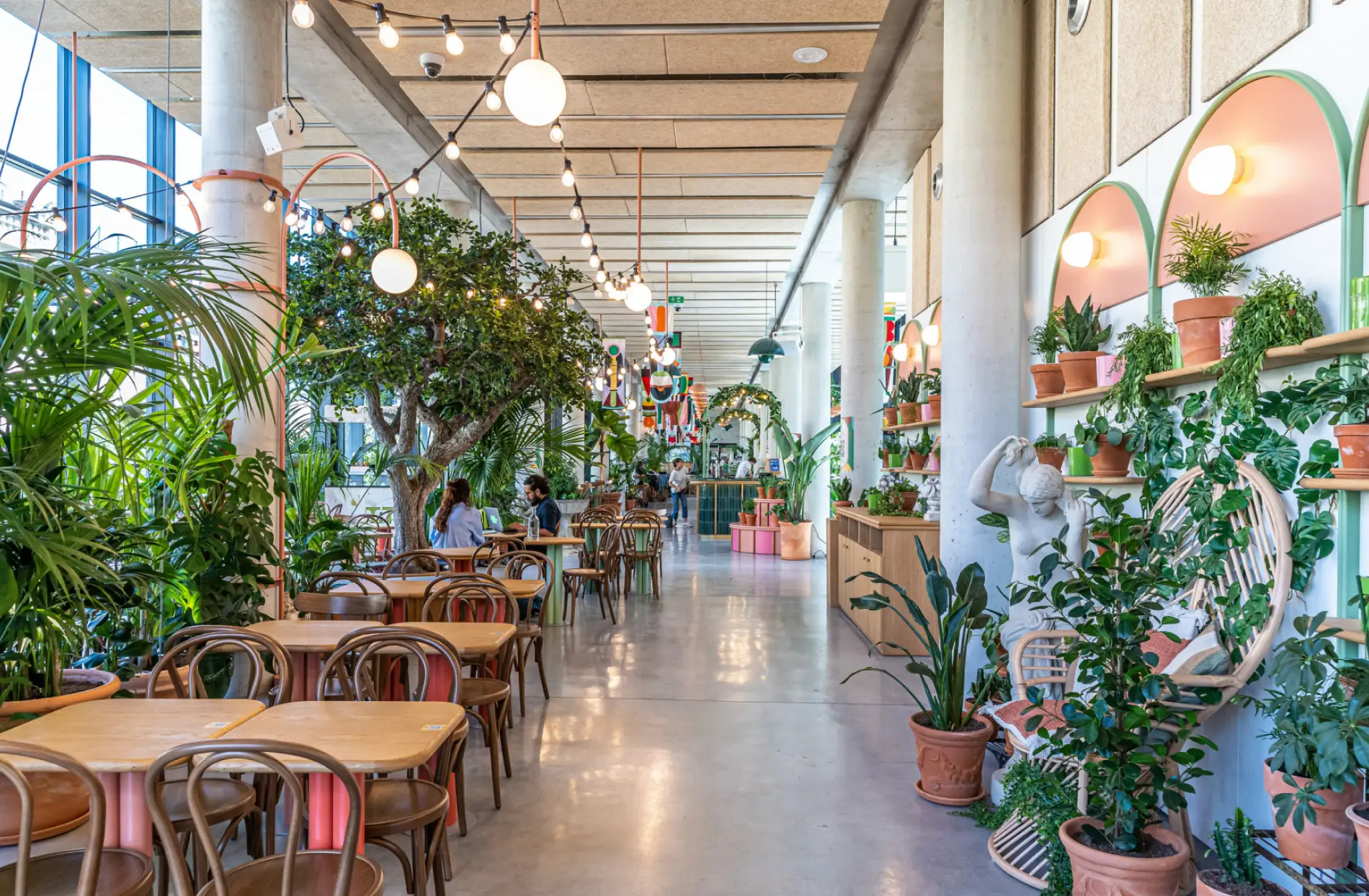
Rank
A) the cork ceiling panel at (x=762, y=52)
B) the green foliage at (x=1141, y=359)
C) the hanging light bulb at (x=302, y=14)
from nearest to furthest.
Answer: the green foliage at (x=1141, y=359)
the hanging light bulb at (x=302, y=14)
the cork ceiling panel at (x=762, y=52)

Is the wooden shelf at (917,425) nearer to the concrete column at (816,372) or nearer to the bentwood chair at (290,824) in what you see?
the concrete column at (816,372)

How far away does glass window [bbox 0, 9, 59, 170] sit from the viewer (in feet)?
19.4

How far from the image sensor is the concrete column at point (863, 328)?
9.64m

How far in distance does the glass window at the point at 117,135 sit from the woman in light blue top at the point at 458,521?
312 cm

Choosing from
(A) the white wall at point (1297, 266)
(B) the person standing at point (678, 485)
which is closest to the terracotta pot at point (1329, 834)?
(A) the white wall at point (1297, 266)

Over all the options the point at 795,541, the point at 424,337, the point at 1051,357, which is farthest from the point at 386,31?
the point at 795,541

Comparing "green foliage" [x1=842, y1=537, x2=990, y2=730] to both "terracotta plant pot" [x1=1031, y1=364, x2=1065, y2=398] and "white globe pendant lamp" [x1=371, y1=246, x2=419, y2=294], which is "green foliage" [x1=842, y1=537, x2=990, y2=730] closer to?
"terracotta plant pot" [x1=1031, y1=364, x2=1065, y2=398]

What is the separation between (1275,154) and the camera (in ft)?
9.99

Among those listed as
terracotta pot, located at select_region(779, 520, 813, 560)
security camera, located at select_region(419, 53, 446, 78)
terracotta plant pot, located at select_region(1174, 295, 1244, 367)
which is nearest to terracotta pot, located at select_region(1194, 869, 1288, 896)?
terracotta plant pot, located at select_region(1174, 295, 1244, 367)

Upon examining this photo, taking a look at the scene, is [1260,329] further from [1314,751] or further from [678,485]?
[678,485]

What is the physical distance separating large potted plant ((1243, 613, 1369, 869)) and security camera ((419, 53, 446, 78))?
607 cm

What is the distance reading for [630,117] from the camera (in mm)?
7469

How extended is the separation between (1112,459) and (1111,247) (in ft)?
3.34

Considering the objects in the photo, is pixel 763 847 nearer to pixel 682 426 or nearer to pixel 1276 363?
pixel 1276 363
